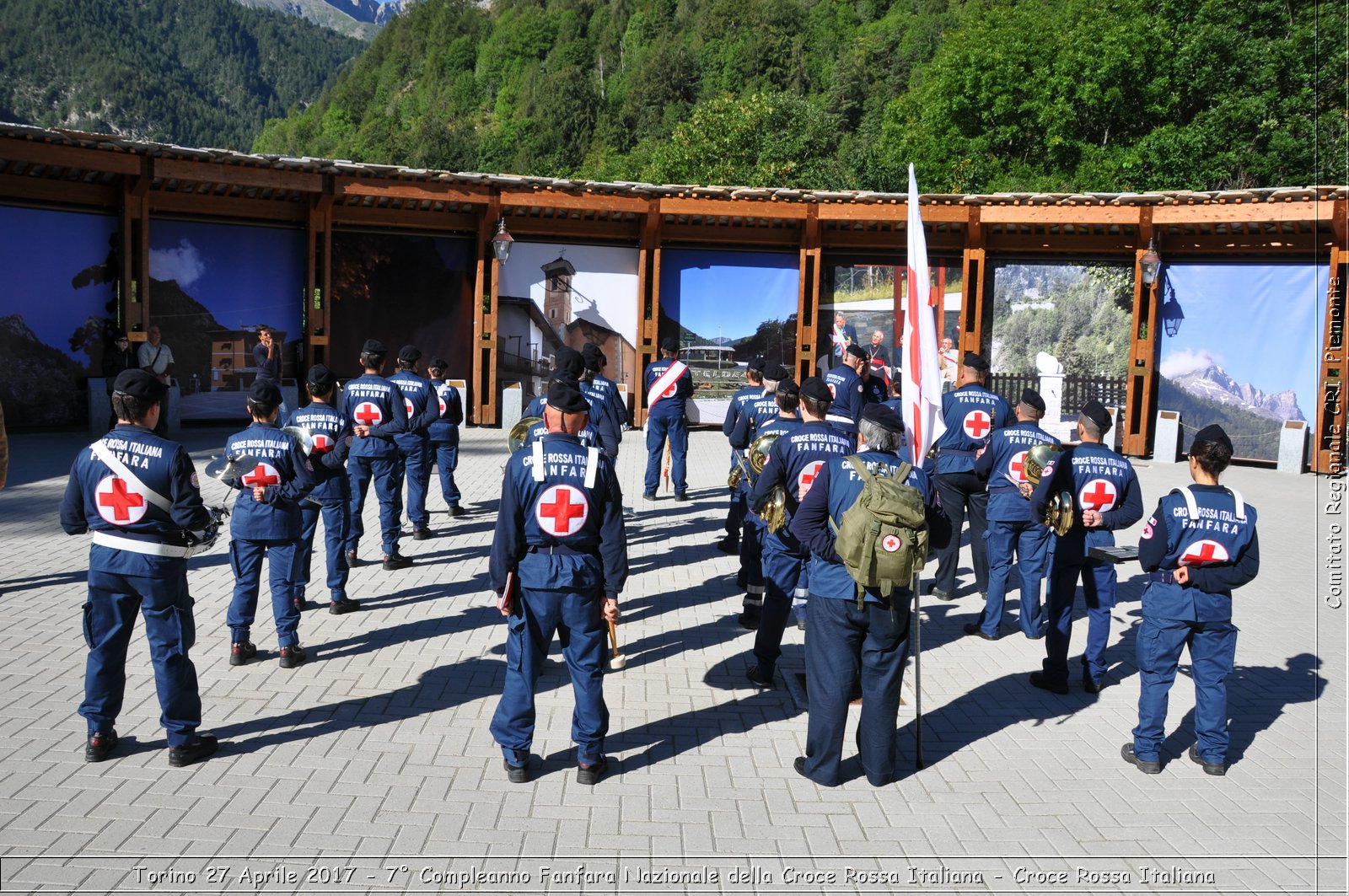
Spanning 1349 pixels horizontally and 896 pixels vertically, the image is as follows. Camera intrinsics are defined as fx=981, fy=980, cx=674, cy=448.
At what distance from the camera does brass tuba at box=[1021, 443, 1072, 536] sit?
660 centimetres

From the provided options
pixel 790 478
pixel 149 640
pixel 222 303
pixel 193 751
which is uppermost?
pixel 222 303

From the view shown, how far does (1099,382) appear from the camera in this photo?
63.3 ft

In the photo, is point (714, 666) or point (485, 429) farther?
point (485, 429)

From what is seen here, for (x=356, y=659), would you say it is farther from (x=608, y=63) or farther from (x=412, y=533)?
(x=608, y=63)

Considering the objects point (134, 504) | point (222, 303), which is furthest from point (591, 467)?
point (222, 303)

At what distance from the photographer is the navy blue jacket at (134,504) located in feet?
16.4

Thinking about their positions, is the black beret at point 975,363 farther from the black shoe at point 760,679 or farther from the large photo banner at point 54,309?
the large photo banner at point 54,309

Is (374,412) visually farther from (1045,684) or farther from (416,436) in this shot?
(1045,684)

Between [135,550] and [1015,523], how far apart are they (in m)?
6.03

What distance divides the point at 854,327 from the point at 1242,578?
582 inches

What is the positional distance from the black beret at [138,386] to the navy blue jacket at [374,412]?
351 centimetres

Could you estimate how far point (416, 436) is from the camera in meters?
10.3

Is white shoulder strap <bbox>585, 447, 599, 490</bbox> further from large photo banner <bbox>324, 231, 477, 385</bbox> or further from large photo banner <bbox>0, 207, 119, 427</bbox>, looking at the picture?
large photo banner <bbox>324, 231, 477, 385</bbox>

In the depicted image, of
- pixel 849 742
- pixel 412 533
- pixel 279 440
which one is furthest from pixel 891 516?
pixel 412 533
